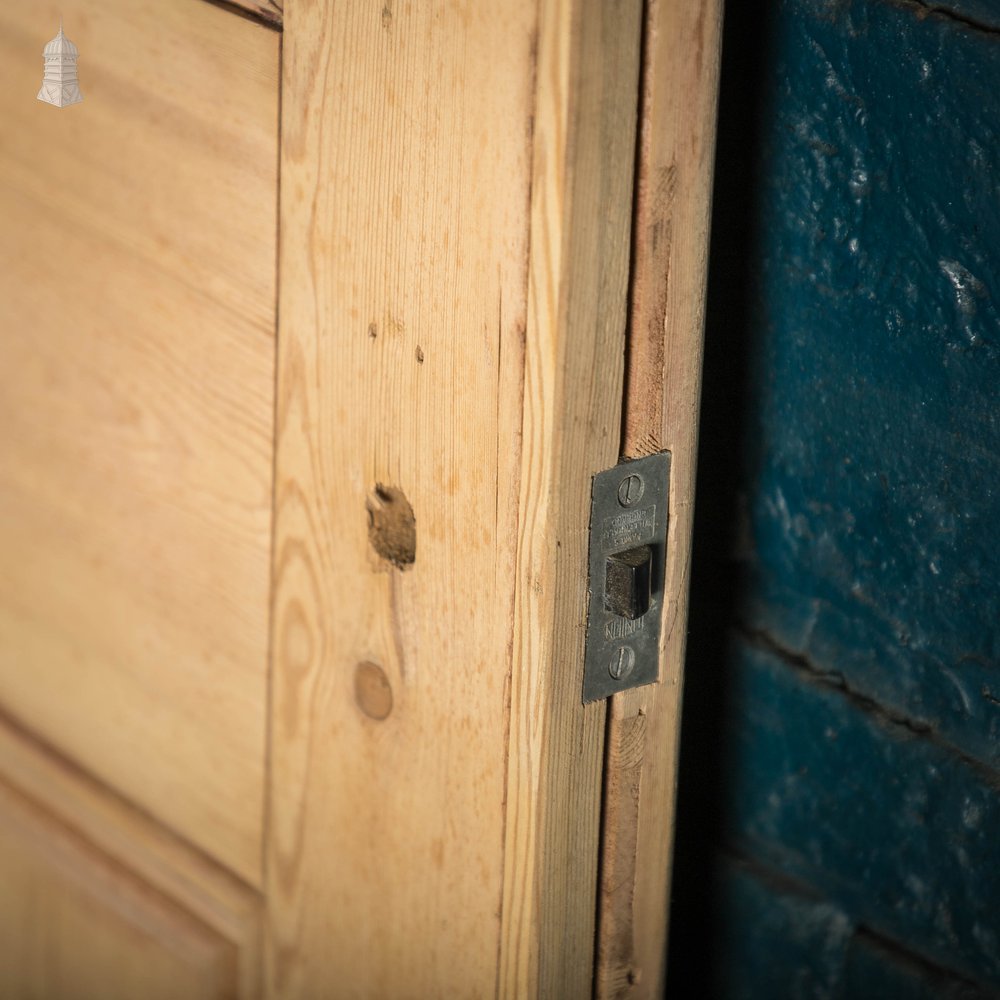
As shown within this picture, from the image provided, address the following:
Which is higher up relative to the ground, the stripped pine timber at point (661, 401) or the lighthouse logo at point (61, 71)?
the lighthouse logo at point (61, 71)

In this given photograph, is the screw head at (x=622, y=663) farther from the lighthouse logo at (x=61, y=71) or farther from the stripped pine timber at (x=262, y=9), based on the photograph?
the lighthouse logo at (x=61, y=71)

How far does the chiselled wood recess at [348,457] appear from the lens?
26.0 inches

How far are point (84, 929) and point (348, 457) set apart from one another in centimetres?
56

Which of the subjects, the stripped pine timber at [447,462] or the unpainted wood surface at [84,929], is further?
the unpainted wood surface at [84,929]

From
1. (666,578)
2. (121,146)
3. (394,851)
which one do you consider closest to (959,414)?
(666,578)

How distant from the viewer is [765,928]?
3.16 feet

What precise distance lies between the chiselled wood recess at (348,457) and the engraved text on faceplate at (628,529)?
19mm

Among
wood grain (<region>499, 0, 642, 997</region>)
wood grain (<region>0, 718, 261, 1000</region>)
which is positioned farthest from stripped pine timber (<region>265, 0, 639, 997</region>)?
wood grain (<region>0, 718, 261, 1000</region>)

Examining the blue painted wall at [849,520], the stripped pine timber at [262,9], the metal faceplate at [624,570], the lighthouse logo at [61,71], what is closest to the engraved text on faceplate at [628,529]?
the metal faceplate at [624,570]

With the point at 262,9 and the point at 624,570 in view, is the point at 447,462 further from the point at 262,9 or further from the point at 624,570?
the point at 262,9

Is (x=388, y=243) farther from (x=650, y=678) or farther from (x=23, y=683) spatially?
(x=23, y=683)

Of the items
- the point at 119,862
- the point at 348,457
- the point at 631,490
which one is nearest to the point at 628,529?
the point at 631,490

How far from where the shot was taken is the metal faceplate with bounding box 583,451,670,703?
2.30ft

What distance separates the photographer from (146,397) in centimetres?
91
